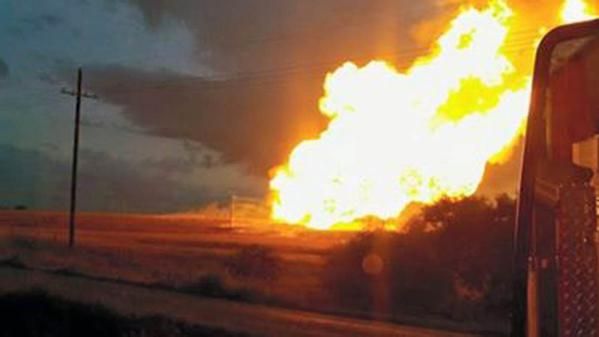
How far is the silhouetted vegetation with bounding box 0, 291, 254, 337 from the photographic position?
18.4 m

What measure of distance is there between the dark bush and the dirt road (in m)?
7.87

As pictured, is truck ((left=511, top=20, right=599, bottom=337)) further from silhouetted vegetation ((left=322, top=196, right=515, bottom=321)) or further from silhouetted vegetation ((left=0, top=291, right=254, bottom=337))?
silhouetted vegetation ((left=322, top=196, right=515, bottom=321))

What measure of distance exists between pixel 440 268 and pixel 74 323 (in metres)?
20.0

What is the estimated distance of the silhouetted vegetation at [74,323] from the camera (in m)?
18.4

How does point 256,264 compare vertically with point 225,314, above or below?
above

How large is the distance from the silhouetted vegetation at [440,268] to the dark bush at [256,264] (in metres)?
5.53

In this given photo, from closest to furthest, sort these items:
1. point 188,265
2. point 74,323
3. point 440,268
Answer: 1. point 74,323
2. point 440,268
3. point 188,265

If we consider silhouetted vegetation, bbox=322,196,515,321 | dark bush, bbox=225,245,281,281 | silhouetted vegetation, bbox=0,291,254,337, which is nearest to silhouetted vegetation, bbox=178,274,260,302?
silhouetted vegetation, bbox=322,196,515,321

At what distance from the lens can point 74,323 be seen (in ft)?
64.2

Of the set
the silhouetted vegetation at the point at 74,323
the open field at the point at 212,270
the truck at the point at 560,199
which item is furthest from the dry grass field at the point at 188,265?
the truck at the point at 560,199

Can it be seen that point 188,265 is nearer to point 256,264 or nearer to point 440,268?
point 256,264

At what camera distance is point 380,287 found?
36812mm

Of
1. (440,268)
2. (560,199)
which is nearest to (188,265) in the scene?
(440,268)

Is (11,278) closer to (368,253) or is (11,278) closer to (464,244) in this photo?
(368,253)
